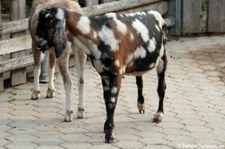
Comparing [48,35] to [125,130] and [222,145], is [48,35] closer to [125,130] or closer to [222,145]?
[125,130]

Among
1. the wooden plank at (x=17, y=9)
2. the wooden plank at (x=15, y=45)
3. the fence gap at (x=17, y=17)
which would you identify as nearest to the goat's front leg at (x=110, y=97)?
the wooden plank at (x=15, y=45)

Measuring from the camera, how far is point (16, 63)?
24.8 feet

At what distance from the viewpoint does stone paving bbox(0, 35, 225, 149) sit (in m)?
5.51

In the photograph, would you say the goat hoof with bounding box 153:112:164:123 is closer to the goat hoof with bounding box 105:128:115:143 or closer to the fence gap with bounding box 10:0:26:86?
the goat hoof with bounding box 105:128:115:143

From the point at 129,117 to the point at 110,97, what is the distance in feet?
3.09

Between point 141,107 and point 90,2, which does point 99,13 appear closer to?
point 90,2

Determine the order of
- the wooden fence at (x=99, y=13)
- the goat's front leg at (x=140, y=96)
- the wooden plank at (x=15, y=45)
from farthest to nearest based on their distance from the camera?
the wooden fence at (x=99, y=13), the wooden plank at (x=15, y=45), the goat's front leg at (x=140, y=96)

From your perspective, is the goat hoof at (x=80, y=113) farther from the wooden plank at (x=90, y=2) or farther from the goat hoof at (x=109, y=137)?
the wooden plank at (x=90, y=2)

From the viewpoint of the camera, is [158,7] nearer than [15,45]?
No

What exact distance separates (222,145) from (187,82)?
2622 mm

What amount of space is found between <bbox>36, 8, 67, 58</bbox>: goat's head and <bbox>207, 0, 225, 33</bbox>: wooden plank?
21.2ft

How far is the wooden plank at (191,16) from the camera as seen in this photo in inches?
434

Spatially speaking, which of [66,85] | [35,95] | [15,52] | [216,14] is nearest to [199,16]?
[216,14]

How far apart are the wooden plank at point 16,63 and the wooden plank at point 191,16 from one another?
4311 millimetres
